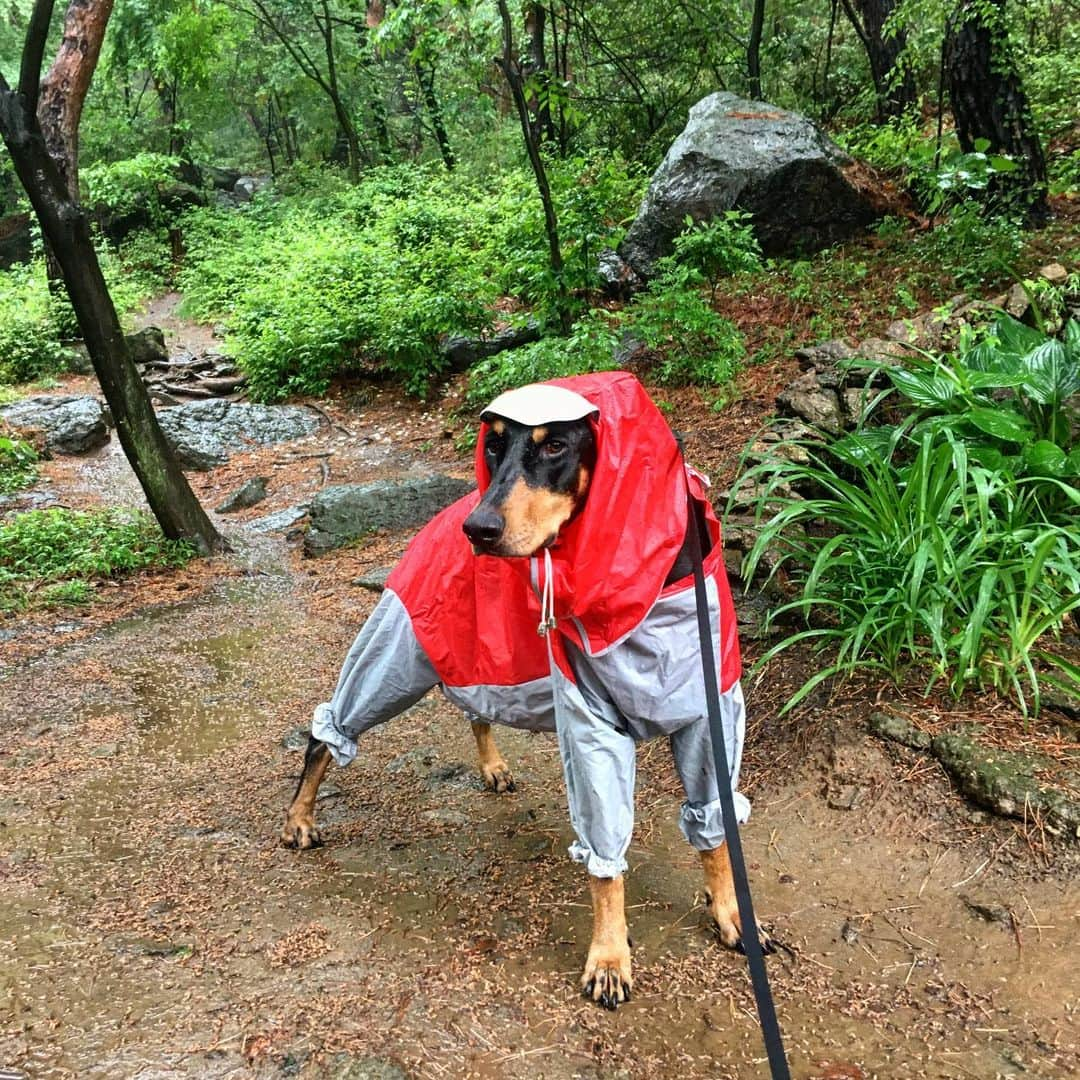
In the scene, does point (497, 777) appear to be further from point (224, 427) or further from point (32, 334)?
point (32, 334)

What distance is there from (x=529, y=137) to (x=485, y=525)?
17.0 ft

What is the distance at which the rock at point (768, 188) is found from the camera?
812cm

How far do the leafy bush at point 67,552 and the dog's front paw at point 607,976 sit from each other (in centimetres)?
450

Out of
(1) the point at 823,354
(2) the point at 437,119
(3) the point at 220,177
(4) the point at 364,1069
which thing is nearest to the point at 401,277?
(1) the point at 823,354

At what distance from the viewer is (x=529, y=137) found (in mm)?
6012

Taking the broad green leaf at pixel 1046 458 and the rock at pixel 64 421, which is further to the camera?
the rock at pixel 64 421

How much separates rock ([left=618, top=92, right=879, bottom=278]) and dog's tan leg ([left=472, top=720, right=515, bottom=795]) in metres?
6.35

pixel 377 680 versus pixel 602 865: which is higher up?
pixel 377 680

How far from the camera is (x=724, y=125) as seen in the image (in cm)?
854

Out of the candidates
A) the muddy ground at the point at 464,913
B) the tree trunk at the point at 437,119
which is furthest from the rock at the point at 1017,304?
the tree trunk at the point at 437,119

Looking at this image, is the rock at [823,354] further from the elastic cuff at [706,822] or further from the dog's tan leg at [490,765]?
the elastic cuff at [706,822]

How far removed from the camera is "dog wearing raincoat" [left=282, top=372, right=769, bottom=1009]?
1812 mm

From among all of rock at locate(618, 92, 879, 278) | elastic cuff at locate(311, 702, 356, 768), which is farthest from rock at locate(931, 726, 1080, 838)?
rock at locate(618, 92, 879, 278)

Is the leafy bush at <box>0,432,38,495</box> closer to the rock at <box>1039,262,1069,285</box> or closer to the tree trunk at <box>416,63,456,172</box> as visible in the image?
the rock at <box>1039,262,1069,285</box>
